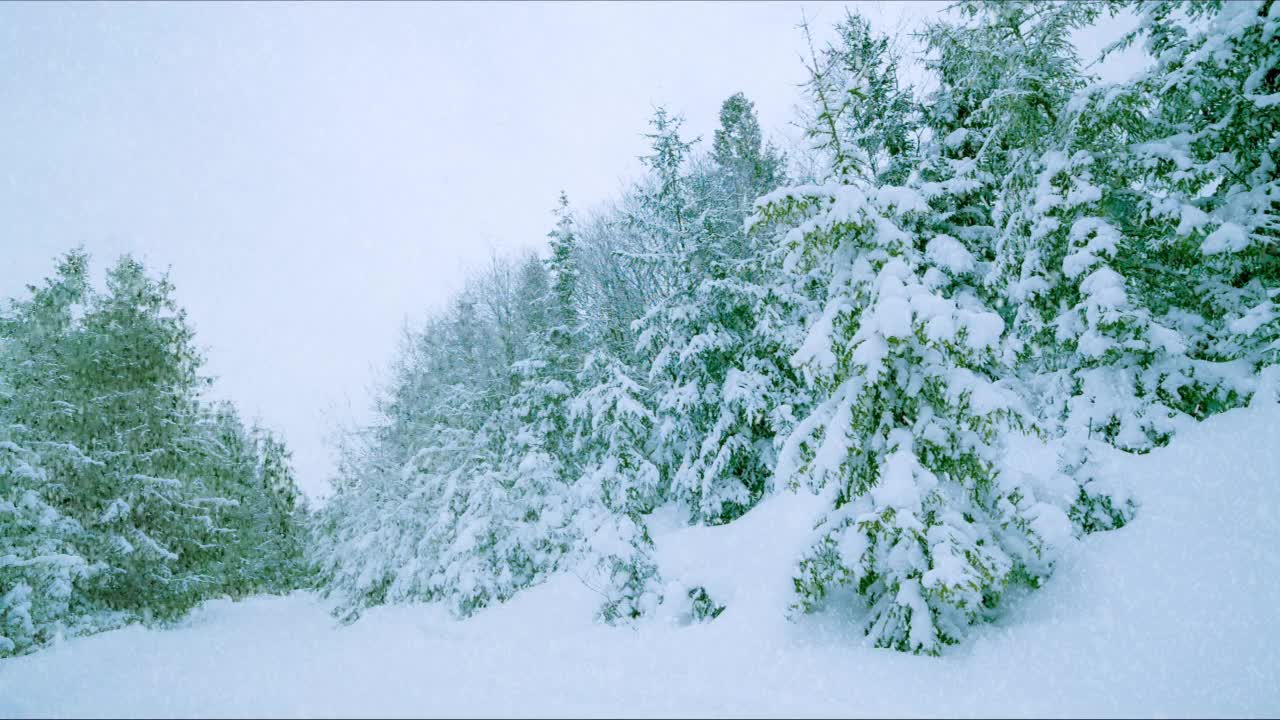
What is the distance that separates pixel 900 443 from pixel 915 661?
223 cm

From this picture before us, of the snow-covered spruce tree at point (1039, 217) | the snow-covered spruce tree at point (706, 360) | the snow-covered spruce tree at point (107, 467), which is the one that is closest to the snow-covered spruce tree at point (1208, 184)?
the snow-covered spruce tree at point (1039, 217)

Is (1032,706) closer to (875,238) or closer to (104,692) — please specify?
(875,238)

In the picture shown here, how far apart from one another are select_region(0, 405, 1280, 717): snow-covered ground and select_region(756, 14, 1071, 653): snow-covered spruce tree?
1.77ft

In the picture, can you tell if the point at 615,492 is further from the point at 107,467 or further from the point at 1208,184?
the point at 107,467

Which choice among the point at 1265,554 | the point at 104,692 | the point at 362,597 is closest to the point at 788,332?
the point at 1265,554

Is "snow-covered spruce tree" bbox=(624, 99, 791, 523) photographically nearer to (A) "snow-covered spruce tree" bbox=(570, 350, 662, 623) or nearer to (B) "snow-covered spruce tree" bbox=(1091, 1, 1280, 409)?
(A) "snow-covered spruce tree" bbox=(570, 350, 662, 623)

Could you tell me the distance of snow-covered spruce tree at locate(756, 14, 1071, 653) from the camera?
19.3 ft

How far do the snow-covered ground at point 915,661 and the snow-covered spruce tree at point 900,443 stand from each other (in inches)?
21.2

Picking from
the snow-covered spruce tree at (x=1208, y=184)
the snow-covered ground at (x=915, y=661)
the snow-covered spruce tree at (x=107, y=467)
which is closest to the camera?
the snow-covered ground at (x=915, y=661)

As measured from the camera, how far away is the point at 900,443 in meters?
6.39

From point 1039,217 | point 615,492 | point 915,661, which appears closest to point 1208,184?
point 1039,217

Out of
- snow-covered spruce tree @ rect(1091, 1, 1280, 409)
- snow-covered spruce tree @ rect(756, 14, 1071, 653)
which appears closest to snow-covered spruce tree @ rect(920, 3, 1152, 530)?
snow-covered spruce tree @ rect(1091, 1, 1280, 409)

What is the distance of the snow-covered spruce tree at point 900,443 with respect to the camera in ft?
19.3

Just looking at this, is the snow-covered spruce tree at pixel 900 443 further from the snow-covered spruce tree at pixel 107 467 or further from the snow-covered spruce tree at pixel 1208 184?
the snow-covered spruce tree at pixel 107 467
